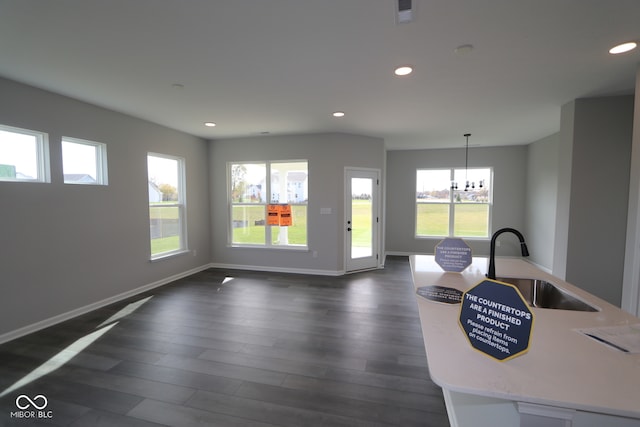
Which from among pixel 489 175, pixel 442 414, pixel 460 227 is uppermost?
pixel 489 175

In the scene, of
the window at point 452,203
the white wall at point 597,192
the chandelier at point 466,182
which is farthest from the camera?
the window at point 452,203

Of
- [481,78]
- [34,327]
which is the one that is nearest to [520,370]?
[481,78]

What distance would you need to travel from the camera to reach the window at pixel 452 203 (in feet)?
21.6

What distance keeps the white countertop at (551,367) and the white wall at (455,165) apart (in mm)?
5635

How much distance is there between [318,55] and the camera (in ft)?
7.62

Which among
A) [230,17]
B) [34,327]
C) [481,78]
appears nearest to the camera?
[230,17]

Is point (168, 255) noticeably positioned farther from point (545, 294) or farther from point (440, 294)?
point (545, 294)

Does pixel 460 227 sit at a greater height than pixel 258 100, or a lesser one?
lesser

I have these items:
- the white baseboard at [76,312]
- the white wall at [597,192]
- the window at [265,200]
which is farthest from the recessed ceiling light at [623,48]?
the white baseboard at [76,312]

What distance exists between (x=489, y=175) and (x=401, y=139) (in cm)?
257

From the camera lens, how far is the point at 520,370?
3.11 ft

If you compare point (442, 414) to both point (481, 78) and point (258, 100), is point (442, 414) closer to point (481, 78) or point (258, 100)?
point (481, 78)

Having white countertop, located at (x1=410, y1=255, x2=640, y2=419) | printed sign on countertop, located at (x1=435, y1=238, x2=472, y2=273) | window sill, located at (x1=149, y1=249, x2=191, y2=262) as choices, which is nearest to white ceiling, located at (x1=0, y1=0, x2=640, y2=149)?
printed sign on countertop, located at (x1=435, y1=238, x2=472, y2=273)

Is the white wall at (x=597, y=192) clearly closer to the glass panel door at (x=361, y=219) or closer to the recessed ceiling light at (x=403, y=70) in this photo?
the recessed ceiling light at (x=403, y=70)
